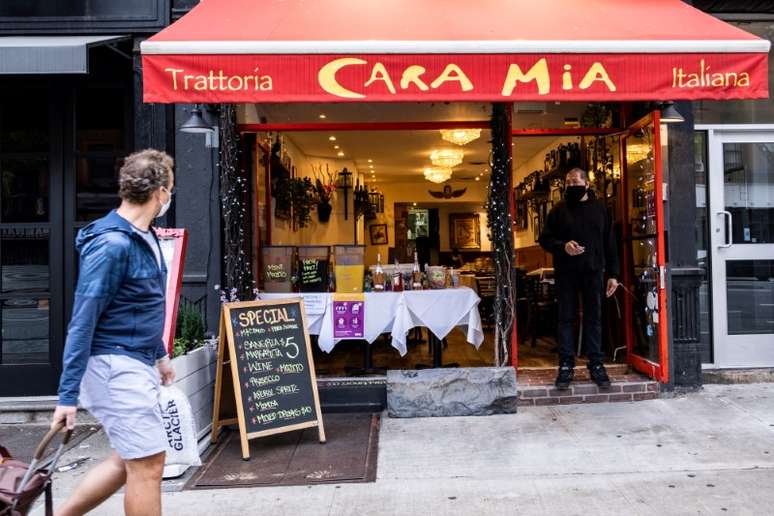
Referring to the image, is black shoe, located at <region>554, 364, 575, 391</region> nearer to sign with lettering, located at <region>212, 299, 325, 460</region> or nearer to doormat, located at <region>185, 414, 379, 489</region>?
doormat, located at <region>185, 414, 379, 489</region>

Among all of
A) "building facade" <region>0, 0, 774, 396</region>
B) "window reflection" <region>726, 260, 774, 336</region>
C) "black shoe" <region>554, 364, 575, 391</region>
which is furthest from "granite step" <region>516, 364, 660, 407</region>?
"window reflection" <region>726, 260, 774, 336</region>

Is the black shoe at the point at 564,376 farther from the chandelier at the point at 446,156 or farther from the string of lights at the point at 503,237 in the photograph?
the chandelier at the point at 446,156

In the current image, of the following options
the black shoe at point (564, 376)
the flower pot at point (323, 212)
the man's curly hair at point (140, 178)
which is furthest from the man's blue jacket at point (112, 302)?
the flower pot at point (323, 212)

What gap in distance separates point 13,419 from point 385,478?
11.7ft

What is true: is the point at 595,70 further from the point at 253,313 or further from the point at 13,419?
the point at 13,419

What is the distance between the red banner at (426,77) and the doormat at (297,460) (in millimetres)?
2446

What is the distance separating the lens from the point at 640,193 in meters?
6.07

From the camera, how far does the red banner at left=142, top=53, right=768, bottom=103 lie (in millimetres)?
4449

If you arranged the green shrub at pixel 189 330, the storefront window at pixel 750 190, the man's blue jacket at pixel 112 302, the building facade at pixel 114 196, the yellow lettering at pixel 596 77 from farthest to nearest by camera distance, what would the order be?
the storefront window at pixel 750 190, the building facade at pixel 114 196, the green shrub at pixel 189 330, the yellow lettering at pixel 596 77, the man's blue jacket at pixel 112 302

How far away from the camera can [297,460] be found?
14.8 ft

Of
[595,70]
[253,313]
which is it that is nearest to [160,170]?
[253,313]

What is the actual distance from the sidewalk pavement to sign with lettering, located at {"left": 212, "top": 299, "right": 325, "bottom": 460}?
0.66 metres

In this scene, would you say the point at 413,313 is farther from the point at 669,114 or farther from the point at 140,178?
the point at 140,178

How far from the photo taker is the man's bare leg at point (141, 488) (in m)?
2.73
